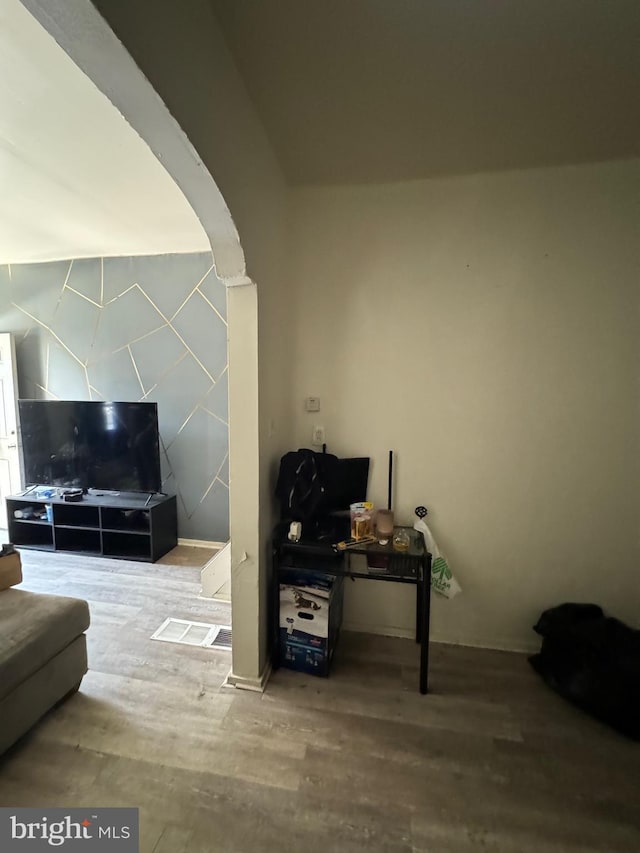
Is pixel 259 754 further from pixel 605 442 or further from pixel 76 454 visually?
pixel 76 454

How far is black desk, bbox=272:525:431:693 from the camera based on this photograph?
1.73 meters

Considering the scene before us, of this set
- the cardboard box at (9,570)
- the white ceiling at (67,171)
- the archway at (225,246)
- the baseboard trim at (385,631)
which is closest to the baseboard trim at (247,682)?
the archway at (225,246)

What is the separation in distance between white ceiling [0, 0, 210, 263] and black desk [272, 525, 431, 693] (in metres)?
2.11

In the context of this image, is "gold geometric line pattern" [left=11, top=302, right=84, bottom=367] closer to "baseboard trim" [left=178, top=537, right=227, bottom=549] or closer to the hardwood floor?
"baseboard trim" [left=178, top=537, right=227, bottom=549]

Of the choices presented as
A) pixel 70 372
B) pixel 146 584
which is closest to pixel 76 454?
pixel 70 372

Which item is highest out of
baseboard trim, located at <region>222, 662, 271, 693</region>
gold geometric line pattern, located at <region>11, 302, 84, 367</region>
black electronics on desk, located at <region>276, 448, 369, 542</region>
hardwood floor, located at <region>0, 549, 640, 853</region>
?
gold geometric line pattern, located at <region>11, 302, 84, 367</region>

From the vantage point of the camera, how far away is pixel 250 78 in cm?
137

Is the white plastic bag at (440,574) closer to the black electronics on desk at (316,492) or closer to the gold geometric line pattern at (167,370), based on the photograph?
the black electronics on desk at (316,492)

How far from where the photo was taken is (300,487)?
188 cm

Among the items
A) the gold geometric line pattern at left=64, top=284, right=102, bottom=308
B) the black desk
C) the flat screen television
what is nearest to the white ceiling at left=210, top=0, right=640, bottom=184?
the black desk

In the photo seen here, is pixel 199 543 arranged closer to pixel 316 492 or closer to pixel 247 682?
pixel 247 682

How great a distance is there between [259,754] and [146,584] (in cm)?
165

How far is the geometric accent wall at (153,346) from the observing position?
3219 millimetres

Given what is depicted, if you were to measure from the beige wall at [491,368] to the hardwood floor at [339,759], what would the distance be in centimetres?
44
